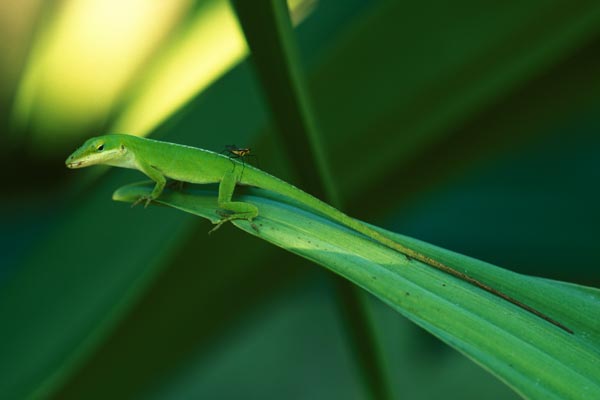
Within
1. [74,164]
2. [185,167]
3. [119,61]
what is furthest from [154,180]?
[119,61]

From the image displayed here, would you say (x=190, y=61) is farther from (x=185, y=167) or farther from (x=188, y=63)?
(x=185, y=167)

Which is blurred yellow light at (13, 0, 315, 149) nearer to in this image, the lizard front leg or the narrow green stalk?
the lizard front leg

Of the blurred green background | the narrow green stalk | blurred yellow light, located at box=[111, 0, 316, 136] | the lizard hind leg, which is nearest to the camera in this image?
the narrow green stalk

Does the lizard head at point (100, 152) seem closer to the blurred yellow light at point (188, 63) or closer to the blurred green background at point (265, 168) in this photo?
the blurred green background at point (265, 168)

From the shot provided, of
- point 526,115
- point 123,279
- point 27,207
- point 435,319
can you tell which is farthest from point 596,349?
point 27,207

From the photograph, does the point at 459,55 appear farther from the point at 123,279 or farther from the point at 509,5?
the point at 123,279

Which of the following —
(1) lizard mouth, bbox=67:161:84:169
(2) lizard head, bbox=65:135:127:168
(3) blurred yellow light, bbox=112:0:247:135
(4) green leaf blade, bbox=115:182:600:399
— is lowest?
(4) green leaf blade, bbox=115:182:600:399

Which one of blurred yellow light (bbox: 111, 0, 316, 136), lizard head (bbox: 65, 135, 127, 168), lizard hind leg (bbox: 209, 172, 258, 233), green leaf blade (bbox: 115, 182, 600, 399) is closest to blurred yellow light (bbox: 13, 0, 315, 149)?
blurred yellow light (bbox: 111, 0, 316, 136)
